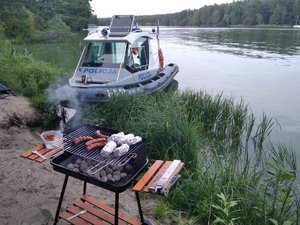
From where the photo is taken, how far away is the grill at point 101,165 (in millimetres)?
2645

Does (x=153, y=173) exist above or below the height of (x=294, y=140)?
above

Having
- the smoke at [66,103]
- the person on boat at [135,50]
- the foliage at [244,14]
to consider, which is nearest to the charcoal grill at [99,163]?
the smoke at [66,103]

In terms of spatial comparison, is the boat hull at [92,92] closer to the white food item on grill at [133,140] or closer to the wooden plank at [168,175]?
the white food item on grill at [133,140]

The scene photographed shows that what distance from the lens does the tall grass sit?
372 centimetres

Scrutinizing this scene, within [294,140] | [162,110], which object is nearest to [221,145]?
[162,110]

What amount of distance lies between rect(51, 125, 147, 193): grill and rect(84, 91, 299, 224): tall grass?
988 mm

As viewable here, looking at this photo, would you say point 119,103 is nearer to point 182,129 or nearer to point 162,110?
point 162,110

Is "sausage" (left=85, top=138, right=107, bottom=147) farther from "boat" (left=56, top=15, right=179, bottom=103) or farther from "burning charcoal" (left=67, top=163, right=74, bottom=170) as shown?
"boat" (left=56, top=15, right=179, bottom=103)

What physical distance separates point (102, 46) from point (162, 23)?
4281 inches

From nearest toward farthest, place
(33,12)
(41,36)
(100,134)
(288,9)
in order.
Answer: (100,134), (41,36), (33,12), (288,9)

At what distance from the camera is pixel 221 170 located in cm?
452

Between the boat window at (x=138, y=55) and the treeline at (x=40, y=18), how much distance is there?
1920 centimetres

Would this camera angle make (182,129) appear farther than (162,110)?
No

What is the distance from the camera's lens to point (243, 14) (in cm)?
7831
